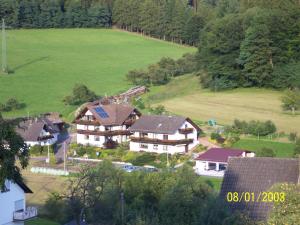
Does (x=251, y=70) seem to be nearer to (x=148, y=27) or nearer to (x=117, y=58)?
(x=117, y=58)

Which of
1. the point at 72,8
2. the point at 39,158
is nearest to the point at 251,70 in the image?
the point at 39,158

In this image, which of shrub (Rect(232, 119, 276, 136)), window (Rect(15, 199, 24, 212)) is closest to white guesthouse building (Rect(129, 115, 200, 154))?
shrub (Rect(232, 119, 276, 136))

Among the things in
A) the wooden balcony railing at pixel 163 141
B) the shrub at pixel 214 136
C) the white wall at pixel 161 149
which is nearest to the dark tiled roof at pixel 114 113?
the white wall at pixel 161 149

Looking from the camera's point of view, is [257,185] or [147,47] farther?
[147,47]

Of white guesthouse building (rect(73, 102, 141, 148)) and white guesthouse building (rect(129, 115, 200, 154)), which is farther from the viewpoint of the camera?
white guesthouse building (rect(73, 102, 141, 148))

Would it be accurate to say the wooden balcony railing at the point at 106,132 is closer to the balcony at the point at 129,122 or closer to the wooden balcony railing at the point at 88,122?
the wooden balcony railing at the point at 88,122

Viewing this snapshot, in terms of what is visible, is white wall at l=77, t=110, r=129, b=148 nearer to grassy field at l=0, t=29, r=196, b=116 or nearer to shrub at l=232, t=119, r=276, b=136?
shrub at l=232, t=119, r=276, b=136
